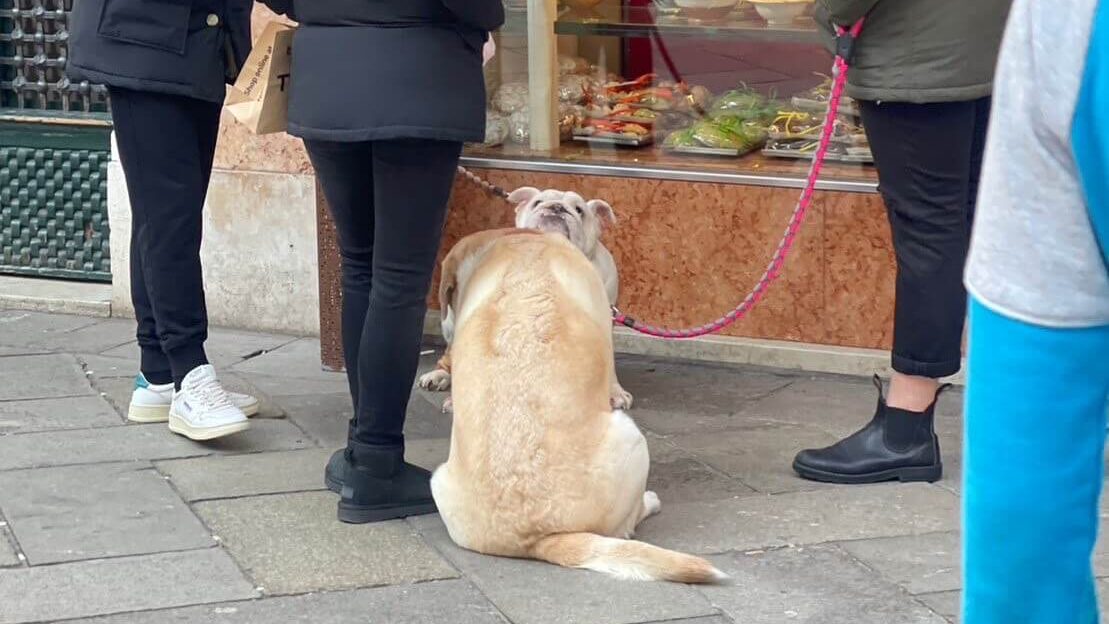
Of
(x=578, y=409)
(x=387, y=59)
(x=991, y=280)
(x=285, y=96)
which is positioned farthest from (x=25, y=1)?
(x=991, y=280)

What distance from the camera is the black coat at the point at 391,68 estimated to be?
3572mm

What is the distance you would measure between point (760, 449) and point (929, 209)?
103 cm

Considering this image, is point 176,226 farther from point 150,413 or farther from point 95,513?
point 95,513

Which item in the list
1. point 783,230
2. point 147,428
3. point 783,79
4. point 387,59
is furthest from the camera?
point 783,79

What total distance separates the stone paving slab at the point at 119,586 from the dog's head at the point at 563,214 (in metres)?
1.75

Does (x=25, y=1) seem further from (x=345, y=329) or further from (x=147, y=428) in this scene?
(x=345, y=329)

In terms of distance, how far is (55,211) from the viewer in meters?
6.84

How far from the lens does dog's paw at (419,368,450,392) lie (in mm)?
5441

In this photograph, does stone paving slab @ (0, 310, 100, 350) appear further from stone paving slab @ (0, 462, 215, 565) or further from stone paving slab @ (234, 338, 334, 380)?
stone paving slab @ (0, 462, 215, 565)

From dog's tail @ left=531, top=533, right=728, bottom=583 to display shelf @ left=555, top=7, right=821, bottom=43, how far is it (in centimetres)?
281

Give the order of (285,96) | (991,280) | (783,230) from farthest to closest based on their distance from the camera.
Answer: (783,230) → (285,96) → (991,280)

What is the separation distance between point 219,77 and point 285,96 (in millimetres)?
562

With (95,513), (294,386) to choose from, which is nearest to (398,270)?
(95,513)

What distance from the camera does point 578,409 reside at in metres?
3.65
